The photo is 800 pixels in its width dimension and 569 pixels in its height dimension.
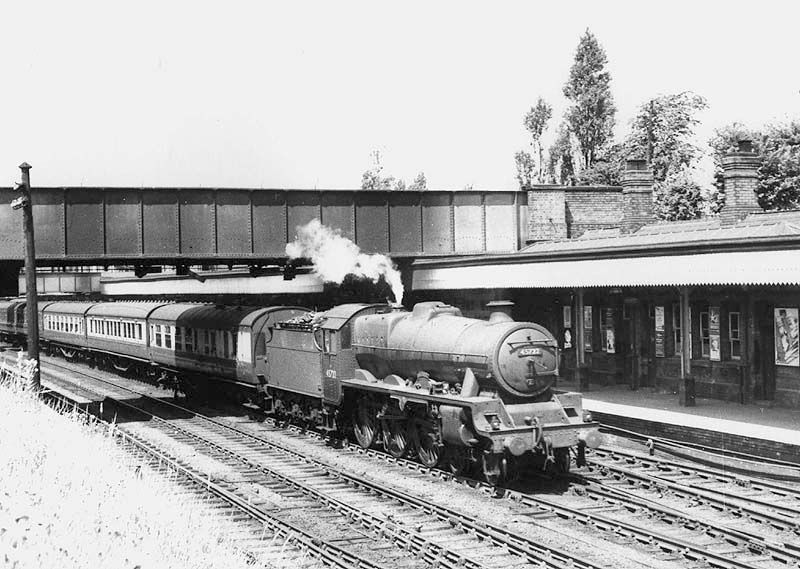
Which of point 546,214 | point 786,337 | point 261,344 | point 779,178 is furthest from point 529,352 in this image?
point 779,178

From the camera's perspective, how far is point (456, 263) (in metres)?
24.3

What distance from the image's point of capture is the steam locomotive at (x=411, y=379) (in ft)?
41.2

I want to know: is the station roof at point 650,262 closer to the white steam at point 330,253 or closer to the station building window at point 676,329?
the station building window at point 676,329

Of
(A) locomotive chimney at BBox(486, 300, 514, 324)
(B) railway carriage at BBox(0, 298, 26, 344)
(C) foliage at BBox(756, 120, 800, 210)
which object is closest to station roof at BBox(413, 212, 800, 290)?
(A) locomotive chimney at BBox(486, 300, 514, 324)

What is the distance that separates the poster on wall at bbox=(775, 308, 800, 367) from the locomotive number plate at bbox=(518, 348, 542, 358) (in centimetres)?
658

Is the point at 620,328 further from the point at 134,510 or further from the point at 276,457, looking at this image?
the point at 134,510

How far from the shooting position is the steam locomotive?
41.2 feet

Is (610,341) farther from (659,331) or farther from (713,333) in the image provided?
(713,333)

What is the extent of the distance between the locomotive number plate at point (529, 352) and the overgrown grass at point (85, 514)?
4.90 meters

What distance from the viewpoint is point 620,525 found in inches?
413

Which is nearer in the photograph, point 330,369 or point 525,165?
point 330,369

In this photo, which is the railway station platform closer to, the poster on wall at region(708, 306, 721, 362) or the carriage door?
the poster on wall at region(708, 306, 721, 362)

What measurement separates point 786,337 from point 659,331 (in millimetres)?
4029


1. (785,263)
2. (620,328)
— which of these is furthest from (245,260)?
(785,263)
